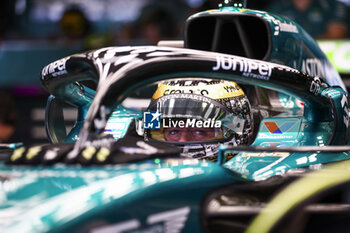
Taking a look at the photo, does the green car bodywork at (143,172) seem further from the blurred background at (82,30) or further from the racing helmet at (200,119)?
the blurred background at (82,30)

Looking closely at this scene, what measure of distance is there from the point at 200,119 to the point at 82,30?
6121mm

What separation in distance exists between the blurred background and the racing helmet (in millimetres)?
3657

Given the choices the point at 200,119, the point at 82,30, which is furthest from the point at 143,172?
the point at 82,30

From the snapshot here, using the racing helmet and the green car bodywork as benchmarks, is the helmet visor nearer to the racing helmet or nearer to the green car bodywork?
the racing helmet

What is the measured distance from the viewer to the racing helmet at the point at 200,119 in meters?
2.19

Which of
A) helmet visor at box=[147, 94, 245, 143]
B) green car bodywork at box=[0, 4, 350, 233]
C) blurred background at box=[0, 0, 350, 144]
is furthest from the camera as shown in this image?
blurred background at box=[0, 0, 350, 144]

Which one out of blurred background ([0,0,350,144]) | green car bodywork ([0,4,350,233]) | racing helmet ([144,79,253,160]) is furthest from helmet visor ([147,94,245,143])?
blurred background ([0,0,350,144])

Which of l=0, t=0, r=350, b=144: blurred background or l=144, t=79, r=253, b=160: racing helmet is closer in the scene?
l=144, t=79, r=253, b=160: racing helmet

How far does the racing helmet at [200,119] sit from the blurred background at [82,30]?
366 centimetres

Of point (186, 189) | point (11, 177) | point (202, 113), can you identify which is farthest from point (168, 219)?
point (202, 113)

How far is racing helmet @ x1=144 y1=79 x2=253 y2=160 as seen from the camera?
7.18 ft

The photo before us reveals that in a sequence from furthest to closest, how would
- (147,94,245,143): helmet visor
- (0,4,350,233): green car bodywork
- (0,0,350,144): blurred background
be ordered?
(0,0,350,144): blurred background → (147,94,245,143): helmet visor → (0,4,350,233): green car bodywork

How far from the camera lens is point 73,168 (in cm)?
141

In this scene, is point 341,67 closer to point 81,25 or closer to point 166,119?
point 81,25
